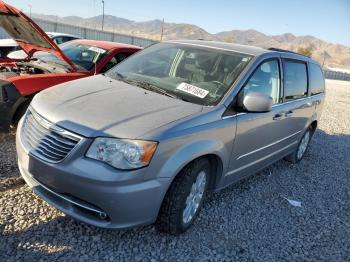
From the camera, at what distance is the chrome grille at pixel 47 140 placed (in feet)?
9.24

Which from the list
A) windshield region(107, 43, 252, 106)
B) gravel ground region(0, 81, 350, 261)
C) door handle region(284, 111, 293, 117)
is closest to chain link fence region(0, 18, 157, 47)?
door handle region(284, 111, 293, 117)

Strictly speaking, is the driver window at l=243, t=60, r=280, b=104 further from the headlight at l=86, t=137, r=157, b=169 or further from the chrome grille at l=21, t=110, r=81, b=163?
the chrome grille at l=21, t=110, r=81, b=163

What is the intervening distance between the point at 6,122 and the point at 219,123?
295 centimetres

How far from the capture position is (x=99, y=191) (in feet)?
8.85

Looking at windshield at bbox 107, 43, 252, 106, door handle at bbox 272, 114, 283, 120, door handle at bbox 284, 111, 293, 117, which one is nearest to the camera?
windshield at bbox 107, 43, 252, 106

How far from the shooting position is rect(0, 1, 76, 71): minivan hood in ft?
16.7

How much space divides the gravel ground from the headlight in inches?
32.5

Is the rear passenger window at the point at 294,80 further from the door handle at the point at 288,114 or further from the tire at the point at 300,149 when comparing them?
the tire at the point at 300,149

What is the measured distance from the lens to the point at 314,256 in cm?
359

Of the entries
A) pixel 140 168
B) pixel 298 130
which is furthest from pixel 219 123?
pixel 298 130

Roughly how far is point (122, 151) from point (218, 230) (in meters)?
1.50

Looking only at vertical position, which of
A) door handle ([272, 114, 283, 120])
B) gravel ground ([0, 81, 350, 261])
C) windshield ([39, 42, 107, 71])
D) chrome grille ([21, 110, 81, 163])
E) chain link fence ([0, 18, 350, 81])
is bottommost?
chain link fence ([0, 18, 350, 81])

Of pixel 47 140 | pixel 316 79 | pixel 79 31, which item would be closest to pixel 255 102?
pixel 47 140

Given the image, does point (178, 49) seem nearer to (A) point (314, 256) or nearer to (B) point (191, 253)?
(B) point (191, 253)
